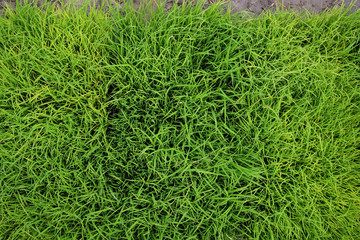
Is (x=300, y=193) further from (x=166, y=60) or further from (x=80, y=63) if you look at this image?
(x=80, y=63)

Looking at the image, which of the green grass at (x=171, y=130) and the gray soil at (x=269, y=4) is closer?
the green grass at (x=171, y=130)

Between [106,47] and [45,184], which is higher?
[106,47]

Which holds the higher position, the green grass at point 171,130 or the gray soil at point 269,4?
the gray soil at point 269,4

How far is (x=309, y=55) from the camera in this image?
1.38 m

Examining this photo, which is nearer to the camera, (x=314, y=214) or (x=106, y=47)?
(x=314, y=214)

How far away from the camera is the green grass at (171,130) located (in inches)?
46.8

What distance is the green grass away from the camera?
3.90 ft

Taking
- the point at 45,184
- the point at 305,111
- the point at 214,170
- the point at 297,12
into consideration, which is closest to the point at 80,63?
the point at 45,184

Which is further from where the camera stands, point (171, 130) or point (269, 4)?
point (269, 4)

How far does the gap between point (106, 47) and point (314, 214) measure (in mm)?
1528

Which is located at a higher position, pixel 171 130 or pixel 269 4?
pixel 269 4

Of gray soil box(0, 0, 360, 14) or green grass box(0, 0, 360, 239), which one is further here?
gray soil box(0, 0, 360, 14)

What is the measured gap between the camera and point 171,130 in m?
1.25

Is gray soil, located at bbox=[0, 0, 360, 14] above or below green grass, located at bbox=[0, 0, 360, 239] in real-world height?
above
